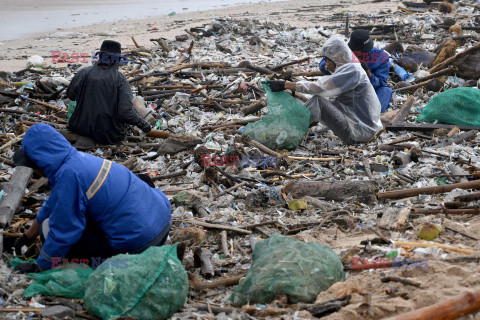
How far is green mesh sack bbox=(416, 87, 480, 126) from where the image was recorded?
8266 millimetres

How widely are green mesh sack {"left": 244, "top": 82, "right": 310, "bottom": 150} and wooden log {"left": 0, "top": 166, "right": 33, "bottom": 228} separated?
130 inches

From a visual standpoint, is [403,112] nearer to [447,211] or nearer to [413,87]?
[413,87]

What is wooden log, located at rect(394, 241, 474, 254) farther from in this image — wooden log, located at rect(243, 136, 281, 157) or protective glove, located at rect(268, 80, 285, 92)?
protective glove, located at rect(268, 80, 285, 92)

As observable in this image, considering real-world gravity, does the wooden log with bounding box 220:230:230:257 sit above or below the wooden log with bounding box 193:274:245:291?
below

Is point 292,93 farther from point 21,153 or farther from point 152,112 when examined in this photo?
point 21,153

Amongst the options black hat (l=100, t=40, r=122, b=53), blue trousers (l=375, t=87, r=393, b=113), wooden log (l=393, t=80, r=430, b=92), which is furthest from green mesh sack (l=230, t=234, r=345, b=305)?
wooden log (l=393, t=80, r=430, b=92)

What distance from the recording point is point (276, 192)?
6094mm

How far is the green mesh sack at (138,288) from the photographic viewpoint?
3633 mm

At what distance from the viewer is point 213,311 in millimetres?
3809

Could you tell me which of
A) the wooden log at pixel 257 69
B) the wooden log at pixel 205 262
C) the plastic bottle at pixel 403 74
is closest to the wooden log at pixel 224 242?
the wooden log at pixel 205 262

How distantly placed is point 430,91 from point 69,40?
14131mm

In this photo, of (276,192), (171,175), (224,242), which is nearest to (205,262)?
(224,242)

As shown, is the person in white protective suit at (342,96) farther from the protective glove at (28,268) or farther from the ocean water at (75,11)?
the ocean water at (75,11)

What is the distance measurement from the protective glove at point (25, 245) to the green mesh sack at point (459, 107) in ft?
21.8
